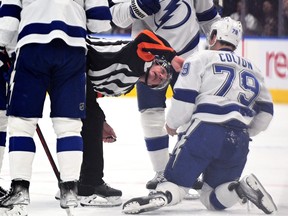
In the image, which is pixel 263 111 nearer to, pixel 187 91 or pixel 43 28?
pixel 187 91

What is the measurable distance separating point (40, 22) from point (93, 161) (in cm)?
96

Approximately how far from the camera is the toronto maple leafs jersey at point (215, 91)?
187 inches

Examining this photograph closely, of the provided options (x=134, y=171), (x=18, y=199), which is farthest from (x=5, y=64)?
(x=134, y=171)

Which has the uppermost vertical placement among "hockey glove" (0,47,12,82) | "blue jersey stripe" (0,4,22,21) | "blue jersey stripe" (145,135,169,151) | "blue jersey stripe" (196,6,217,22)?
"blue jersey stripe" (0,4,22,21)

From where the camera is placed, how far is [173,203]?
470 cm

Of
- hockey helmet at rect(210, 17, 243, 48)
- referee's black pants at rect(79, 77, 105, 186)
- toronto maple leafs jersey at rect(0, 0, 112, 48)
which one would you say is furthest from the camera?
referee's black pants at rect(79, 77, 105, 186)

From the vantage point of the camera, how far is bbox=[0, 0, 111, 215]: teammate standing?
14.2 ft

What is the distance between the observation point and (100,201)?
5.03m

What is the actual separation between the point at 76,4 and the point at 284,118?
512 centimetres

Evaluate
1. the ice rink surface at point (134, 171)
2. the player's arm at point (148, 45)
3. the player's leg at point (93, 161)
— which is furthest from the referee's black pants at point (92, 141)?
the player's arm at point (148, 45)

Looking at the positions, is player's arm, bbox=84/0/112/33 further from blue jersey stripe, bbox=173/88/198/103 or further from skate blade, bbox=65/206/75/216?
skate blade, bbox=65/206/75/216

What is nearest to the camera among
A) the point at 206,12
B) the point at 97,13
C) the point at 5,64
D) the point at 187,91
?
the point at 97,13

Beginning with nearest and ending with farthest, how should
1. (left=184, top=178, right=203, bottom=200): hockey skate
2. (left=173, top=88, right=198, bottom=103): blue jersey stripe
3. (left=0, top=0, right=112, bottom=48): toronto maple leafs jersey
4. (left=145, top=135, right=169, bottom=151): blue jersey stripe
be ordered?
(left=0, top=0, right=112, bottom=48): toronto maple leafs jersey < (left=173, top=88, right=198, bottom=103): blue jersey stripe < (left=184, top=178, right=203, bottom=200): hockey skate < (left=145, top=135, right=169, bottom=151): blue jersey stripe

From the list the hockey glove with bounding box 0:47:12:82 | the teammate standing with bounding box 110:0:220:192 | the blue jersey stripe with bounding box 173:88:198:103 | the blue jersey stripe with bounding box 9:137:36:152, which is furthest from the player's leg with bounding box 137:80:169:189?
the blue jersey stripe with bounding box 9:137:36:152
